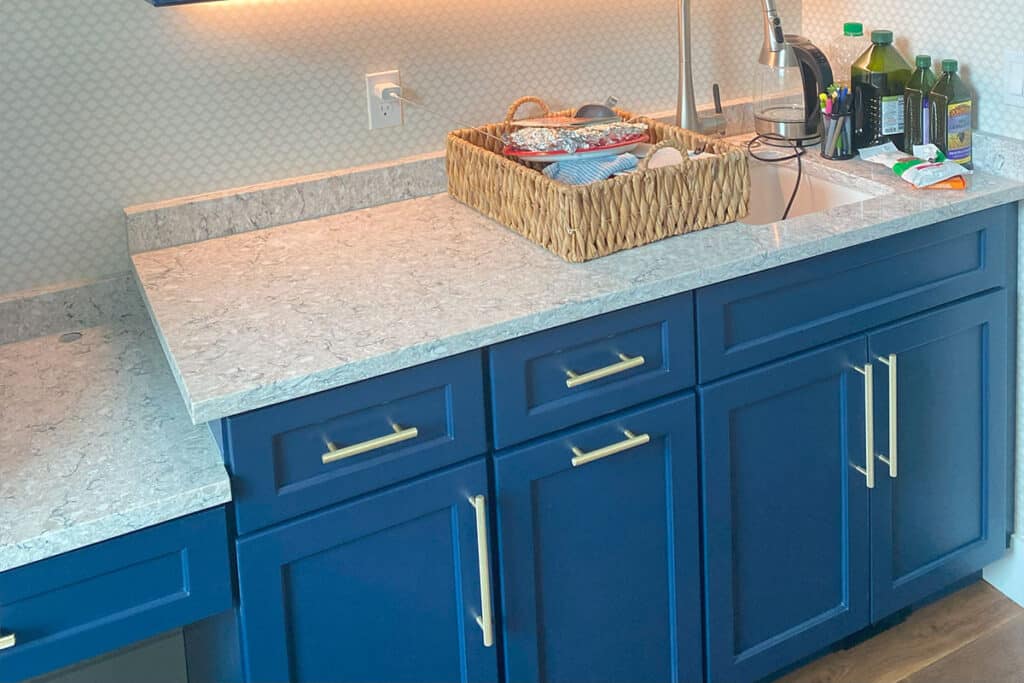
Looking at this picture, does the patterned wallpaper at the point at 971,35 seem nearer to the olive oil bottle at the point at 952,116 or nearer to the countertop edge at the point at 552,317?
the olive oil bottle at the point at 952,116

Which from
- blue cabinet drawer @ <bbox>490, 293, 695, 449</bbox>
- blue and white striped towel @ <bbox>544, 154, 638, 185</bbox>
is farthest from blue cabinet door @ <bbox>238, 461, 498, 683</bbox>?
blue and white striped towel @ <bbox>544, 154, 638, 185</bbox>

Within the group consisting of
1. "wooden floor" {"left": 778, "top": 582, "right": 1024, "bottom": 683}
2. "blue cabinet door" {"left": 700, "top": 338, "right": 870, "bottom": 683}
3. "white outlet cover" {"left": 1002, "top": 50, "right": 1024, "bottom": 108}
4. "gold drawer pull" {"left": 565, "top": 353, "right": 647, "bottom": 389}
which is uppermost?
"white outlet cover" {"left": 1002, "top": 50, "right": 1024, "bottom": 108}

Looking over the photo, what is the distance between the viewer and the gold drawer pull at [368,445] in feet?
5.37

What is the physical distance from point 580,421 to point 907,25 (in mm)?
1179

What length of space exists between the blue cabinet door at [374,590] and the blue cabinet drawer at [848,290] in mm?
471

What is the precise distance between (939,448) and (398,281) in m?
1.10

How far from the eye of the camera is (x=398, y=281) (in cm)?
189

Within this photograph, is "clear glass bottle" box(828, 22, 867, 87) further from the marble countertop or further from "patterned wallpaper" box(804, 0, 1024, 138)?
the marble countertop

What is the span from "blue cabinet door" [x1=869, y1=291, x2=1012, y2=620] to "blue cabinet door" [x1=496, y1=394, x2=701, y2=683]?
1.42ft

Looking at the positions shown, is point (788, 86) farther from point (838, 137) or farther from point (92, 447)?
point (92, 447)

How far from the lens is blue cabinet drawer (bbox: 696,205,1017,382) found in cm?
194

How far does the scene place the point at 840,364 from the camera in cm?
209

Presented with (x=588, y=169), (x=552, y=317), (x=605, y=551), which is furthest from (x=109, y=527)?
(x=588, y=169)

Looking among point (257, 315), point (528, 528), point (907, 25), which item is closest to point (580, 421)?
point (528, 528)
